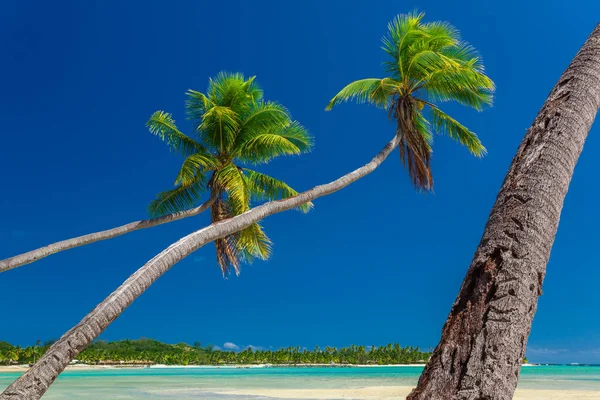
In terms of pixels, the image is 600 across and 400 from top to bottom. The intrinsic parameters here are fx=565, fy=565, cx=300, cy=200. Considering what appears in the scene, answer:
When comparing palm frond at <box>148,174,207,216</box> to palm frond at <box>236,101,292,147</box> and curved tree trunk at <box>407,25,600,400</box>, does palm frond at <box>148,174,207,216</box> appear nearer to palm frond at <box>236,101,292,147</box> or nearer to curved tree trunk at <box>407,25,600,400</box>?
palm frond at <box>236,101,292,147</box>

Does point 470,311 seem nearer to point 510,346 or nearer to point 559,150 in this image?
point 510,346

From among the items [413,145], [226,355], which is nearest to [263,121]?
[413,145]

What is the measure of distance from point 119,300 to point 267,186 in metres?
7.99

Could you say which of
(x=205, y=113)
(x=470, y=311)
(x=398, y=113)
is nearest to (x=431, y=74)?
(x=398, y=113)

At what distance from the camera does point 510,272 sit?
7.19ft

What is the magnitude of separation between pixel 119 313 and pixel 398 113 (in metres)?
8.67

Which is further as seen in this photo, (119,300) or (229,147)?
(229,147)

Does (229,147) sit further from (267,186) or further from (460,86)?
(460,86)

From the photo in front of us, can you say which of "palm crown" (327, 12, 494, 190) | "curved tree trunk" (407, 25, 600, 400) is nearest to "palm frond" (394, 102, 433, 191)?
"palm crown" (327, 12, 494, 190)

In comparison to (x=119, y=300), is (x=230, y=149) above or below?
above

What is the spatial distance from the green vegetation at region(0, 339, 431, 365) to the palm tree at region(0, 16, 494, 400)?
225 feet

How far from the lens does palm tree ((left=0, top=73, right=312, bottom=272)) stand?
538 inches

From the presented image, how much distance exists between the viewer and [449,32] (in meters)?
14.3

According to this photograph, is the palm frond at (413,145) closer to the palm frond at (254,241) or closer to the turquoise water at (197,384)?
the palm frond at (254,241)
